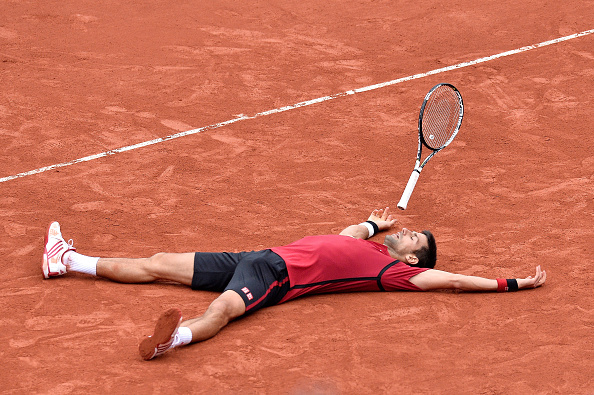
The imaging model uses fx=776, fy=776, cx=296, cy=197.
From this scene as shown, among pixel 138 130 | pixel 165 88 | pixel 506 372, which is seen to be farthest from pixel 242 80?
pixel 506 372

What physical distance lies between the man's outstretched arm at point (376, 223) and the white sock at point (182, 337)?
2040 millimetres

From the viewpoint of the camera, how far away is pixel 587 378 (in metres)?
5.62

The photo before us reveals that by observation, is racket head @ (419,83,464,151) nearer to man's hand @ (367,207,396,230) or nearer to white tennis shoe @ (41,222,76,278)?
man's hand @ (367,207,396,230)

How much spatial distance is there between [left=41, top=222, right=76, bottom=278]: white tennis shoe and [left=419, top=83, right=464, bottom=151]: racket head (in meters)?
3.55

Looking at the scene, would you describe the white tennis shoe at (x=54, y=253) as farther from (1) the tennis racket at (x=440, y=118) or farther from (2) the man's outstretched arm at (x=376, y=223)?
(1) the tennis racket at (x=440, y=118)

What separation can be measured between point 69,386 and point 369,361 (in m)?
2.14

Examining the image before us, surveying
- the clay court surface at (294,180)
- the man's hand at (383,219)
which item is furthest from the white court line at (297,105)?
the man's hand at (383,219)

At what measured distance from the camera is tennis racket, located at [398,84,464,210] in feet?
25.5

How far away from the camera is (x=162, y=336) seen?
213 inches

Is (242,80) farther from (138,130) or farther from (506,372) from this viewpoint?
(506,372)

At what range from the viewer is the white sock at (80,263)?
662 centimetres

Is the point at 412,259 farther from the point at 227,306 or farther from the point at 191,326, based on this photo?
the point at 191,326

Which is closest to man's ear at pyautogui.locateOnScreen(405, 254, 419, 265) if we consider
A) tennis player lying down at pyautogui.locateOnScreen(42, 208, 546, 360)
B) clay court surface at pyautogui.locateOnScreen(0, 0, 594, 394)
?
tennis player lying down at pyautogui.locateOnScreen(42, 208, 546, 360)

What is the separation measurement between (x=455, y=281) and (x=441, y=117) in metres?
2.12
